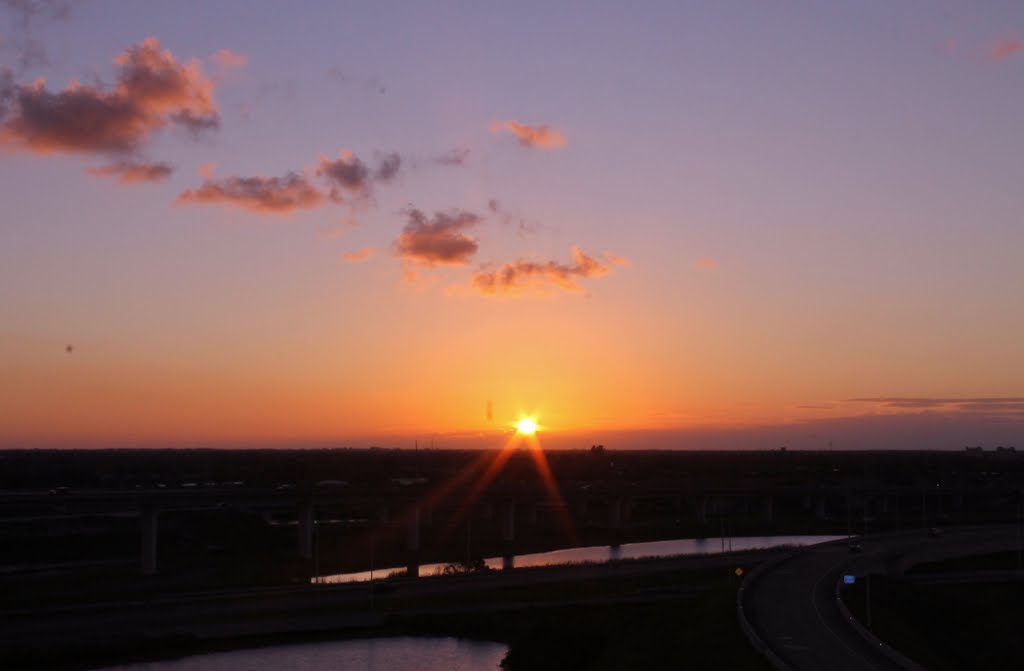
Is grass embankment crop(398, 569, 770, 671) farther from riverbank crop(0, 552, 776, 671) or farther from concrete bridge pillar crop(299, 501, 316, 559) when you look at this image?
concrete bridge pillar crop(299, 501, 316, 559)

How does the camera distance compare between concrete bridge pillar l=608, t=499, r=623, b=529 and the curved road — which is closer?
the curved road

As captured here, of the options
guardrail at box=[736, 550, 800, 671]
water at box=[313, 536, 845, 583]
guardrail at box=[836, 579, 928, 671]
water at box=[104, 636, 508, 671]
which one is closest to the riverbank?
guardrail at box=[736, 550, 800, 671]

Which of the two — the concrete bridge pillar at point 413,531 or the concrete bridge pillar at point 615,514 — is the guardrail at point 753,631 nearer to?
the concrete bridge pillar at point 413,531

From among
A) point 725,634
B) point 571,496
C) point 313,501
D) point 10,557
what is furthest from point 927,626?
point 10,557

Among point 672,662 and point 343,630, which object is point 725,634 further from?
point 343,630

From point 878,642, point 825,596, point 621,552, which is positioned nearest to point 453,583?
point 825,596

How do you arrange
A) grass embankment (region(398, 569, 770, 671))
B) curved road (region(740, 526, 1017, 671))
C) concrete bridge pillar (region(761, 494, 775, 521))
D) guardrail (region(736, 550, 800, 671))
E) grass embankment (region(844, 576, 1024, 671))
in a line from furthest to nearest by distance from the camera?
concrete bridge pillar (region(761, 494, 775, 521)), grass embankment (region(844, 576, 1024, 671)), grass embankment (region(398, 569, 770, 671)), curved road (region(740, 526, 1017, 671)), guardrail (region(736, 550, 800, 671))

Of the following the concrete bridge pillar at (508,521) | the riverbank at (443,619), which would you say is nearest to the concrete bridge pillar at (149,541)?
the riverbank at (443,619)
